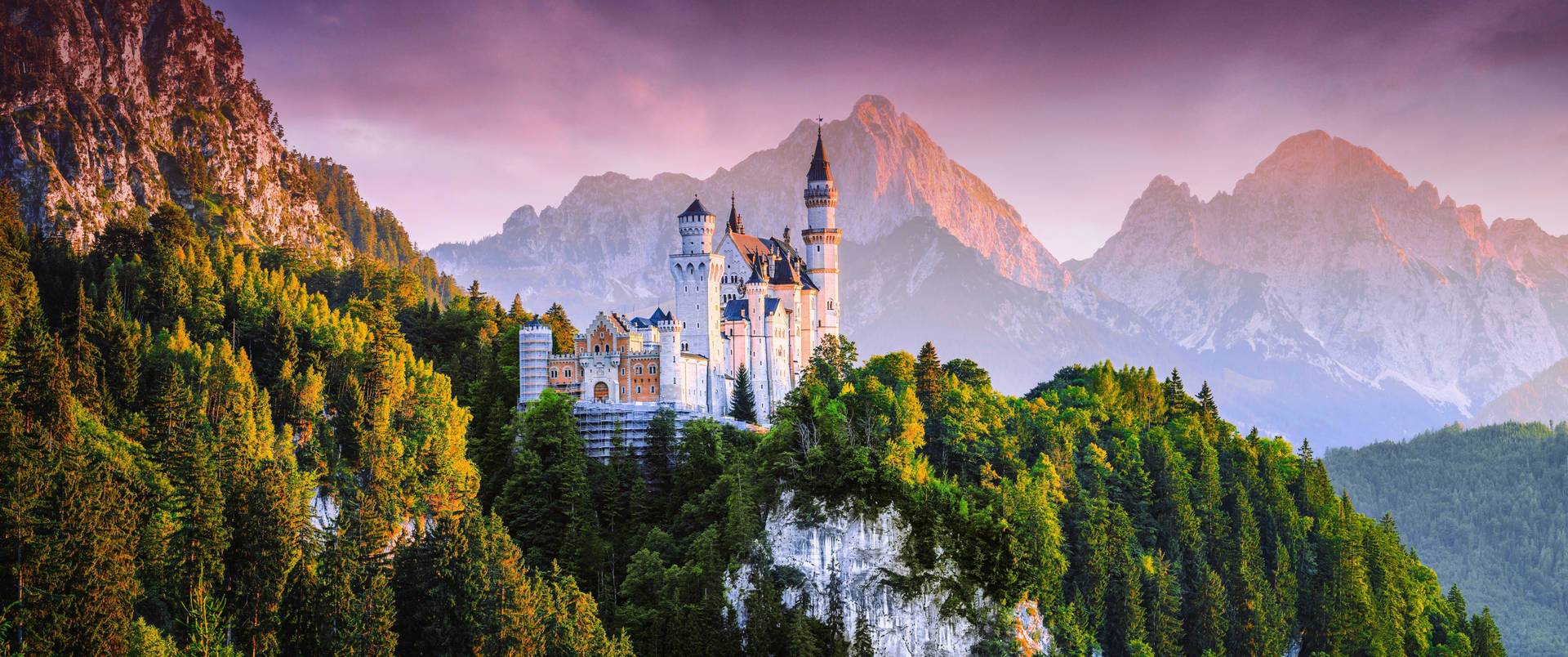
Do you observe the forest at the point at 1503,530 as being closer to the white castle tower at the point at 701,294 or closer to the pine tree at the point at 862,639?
the white castle tower at the point at 701,294

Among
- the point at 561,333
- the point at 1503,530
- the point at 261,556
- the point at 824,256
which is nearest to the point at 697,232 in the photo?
the point at 561,333

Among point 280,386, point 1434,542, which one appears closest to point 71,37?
point 280,386

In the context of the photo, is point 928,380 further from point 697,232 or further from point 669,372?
point 697,232

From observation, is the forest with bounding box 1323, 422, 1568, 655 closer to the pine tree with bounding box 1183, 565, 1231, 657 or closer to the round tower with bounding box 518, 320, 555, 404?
the pine tree with bounding box 1183, 565, 1231, 657

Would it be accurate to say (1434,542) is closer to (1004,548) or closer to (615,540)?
(1004,548)

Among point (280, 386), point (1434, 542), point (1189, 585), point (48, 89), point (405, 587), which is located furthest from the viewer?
point (1434, 542)

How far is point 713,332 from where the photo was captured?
317ft

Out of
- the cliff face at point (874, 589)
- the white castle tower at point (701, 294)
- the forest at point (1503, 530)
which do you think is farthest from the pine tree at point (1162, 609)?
the forest at point (1503, 530)

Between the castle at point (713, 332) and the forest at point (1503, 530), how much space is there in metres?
98.8

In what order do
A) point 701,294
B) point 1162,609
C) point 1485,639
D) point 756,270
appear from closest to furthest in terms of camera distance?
point 1162,609 → point 1485,639 → point 701,294 → point 756,270

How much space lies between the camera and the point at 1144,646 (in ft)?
246

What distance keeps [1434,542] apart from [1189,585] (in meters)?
120

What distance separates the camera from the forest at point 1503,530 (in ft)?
527

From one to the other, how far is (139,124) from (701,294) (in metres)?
77.9
